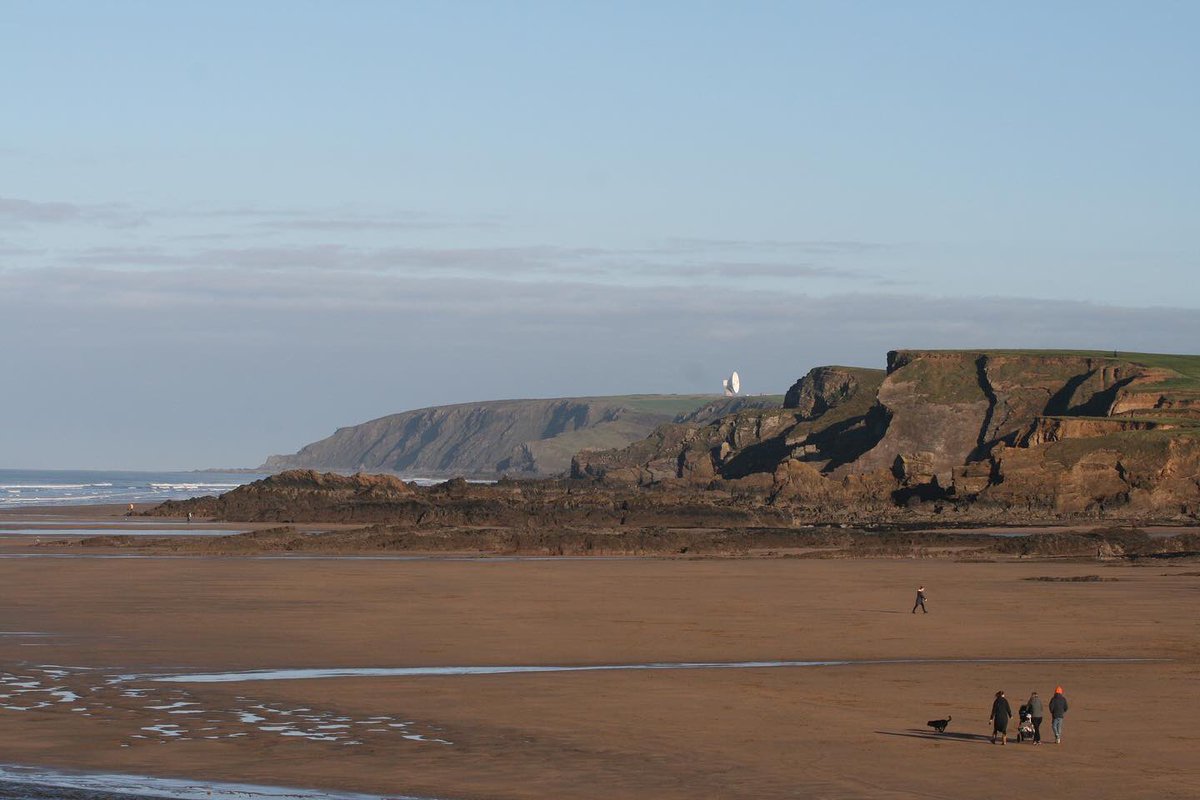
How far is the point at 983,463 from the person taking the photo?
271 ft

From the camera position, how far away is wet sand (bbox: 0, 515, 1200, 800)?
53.6 ft

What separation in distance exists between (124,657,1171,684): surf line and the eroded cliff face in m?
52.0

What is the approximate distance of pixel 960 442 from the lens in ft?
341

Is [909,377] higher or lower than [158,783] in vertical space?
higher

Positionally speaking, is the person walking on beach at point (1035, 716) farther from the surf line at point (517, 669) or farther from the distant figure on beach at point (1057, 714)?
the surf line at point (517, 669)

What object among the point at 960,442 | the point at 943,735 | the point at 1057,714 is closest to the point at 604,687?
the point at 943,735

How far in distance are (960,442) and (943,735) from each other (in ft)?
288

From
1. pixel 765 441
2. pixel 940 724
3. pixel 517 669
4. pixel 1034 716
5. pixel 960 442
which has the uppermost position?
pixel 765 441

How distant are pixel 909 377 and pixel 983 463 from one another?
2683 centimetres

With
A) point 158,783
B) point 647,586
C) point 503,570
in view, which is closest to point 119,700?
point 158,783

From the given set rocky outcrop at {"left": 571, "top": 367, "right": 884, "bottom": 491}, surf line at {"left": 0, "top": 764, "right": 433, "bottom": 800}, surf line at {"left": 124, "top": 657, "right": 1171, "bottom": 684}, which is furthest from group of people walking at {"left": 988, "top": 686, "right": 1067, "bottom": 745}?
rocky outcrop at {"left": 571, "top": 367, "right": 884, "bottom": 491}

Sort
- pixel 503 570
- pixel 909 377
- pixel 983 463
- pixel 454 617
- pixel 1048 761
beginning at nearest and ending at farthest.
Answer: pixel 1048 761 → pixel 454 617 → pixel 503 570 → pixel 983 463 → pixel 909 377

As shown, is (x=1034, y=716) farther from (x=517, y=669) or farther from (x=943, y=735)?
(x=517, y=669)

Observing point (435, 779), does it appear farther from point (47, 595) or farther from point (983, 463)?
point (983, 463)
